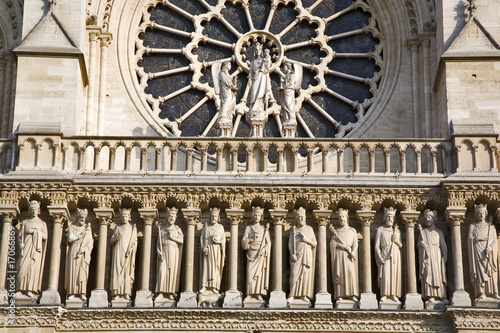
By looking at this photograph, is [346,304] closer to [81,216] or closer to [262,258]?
[262,258]

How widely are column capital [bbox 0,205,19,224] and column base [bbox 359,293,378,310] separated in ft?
17.0

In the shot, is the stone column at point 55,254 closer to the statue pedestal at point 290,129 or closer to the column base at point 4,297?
the column base at point 4,297

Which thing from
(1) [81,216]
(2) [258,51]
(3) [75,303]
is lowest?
(3) [75,303]

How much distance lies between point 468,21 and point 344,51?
261cm

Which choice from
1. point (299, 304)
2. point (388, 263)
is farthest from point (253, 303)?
point (388, 263)

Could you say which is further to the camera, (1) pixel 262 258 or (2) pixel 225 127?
(2) pixel 225 127

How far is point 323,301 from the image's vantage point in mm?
20281

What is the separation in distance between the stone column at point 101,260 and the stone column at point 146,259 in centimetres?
47

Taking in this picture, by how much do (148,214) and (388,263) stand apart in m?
3.57

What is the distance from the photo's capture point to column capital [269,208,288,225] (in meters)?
20.9

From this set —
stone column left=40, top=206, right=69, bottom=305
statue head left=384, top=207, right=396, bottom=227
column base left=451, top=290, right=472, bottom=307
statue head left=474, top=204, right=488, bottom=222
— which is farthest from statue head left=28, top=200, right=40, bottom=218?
statue head left=474, top=204, right=488, bottom=222

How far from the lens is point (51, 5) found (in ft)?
73.8

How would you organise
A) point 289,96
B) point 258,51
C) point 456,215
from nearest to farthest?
1. point 456,215
2. point 289,96
3. point 258,51

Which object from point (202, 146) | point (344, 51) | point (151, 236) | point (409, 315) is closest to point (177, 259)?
point (151, 236)
